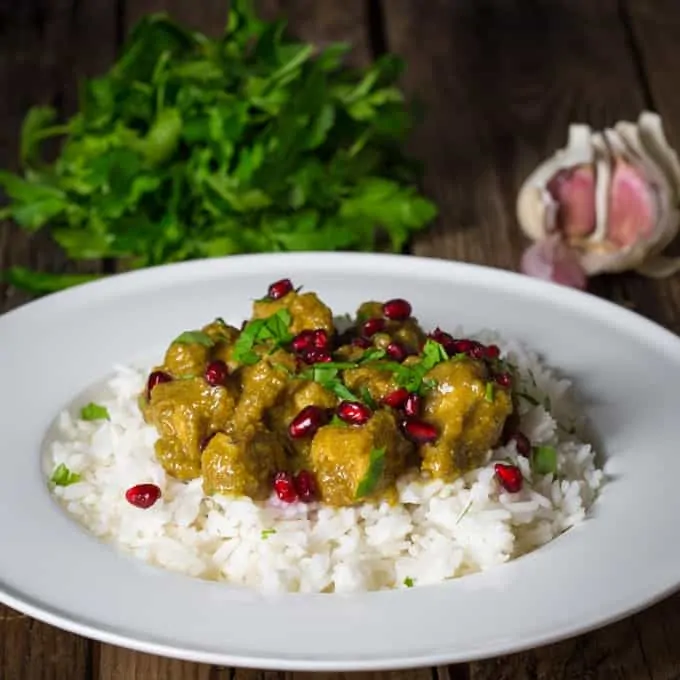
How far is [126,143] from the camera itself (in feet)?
16.5

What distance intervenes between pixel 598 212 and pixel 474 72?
1618mm

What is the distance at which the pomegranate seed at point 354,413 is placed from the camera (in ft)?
10.8

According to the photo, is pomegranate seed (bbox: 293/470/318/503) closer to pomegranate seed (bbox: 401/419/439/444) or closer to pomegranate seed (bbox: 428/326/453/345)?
pomegranate seed (bbox: 401/419/439/444)

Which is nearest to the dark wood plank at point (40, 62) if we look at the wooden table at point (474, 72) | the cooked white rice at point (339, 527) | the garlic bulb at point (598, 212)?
the wooden table at point (474, 72)

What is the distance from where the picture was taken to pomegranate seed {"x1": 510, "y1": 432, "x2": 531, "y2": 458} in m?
3.50

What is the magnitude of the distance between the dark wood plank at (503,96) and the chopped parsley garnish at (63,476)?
2.07 m

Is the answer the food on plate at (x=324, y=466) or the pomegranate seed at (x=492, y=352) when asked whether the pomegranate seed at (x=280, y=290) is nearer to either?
the food on plate at (x=324, y=466)

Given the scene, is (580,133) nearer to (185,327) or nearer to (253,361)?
(185,327)

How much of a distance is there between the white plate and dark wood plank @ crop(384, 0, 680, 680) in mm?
1029

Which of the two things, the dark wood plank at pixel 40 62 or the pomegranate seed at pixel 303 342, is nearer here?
the pomegranate seed at pixel 303 342

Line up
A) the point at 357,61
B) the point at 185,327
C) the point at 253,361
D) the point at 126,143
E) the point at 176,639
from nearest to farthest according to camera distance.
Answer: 1. the point at 176,639
2. the point at 253,361
3. the point at 185,327
4. the point at 126,143
5. the point at 357,61

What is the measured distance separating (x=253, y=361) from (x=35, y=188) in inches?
79.3

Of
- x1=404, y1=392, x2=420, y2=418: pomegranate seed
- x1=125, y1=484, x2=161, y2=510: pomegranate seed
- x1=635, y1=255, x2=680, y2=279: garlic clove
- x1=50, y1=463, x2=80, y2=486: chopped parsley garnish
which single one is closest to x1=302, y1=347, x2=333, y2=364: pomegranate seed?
x1=404, y1=392, x2=420, y2=418: pomegranate seed

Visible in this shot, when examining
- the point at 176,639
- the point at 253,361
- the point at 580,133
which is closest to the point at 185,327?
the point at 253,361
